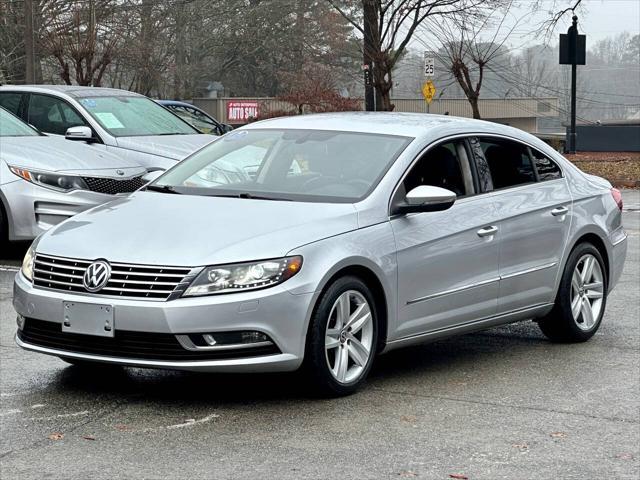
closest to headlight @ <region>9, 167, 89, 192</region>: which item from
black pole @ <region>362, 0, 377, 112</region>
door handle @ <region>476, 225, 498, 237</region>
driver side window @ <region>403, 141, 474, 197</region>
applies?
driver side window @ <region>403, 141, 474, 197</region>

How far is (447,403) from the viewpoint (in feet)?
21.0

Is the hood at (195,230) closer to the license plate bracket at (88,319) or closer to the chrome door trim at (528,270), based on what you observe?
the license plate bracket at (88,319)

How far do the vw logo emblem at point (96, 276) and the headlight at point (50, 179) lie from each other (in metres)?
5.94

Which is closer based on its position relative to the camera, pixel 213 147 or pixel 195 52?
pixel 213 147

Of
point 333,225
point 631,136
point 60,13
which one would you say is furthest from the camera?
point 60,13

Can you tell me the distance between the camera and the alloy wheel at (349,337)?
248 inches

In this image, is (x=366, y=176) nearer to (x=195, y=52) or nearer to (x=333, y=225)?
(x=333, y=225)

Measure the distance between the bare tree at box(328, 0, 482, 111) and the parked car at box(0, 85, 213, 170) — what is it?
15.3 meters

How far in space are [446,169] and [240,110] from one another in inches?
1949

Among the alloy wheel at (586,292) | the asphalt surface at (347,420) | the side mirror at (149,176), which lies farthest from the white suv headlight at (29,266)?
the side mirror at (149,176)

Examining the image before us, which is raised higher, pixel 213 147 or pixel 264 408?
pixel 213 147

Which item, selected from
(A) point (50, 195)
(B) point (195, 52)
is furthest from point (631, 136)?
(B) point (195, 52)

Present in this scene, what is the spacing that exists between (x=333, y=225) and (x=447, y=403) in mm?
1082

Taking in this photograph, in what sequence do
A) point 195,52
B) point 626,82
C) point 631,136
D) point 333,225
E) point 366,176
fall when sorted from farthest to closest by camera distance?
point 626,82 < point 195,52 < point 631,136 < point 366,176 < point 333,225
